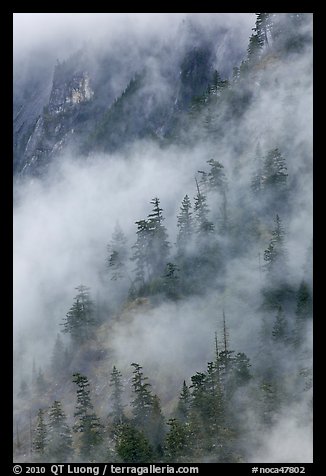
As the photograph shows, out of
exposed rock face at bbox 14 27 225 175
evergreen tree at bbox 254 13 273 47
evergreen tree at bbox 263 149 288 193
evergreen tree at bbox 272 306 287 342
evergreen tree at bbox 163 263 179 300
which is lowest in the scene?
evergreen tree at bbox 272 306 287 342

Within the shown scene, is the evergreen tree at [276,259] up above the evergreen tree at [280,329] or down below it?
above

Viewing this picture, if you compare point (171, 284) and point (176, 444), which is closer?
point (176, 444)

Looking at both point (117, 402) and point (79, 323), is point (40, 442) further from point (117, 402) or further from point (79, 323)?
point (79, 323)

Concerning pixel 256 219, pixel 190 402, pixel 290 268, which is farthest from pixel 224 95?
pixel 190 402

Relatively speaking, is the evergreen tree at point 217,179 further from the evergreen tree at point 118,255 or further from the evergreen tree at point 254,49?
the evergreen tree at point 254,49

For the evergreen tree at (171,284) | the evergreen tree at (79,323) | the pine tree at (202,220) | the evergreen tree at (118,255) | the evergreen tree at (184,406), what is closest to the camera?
the evergreen tree at (184,406)

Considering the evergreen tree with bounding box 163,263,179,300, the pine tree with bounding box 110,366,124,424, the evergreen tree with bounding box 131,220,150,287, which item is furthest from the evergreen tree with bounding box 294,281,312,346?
→ the evergreen tree with bounding box 131,220,150,287

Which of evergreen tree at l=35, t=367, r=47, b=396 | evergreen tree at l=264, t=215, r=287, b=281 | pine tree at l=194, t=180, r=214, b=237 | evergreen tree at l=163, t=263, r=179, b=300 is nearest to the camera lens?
evergreen tree at l=264, t=215, r=287, b=281

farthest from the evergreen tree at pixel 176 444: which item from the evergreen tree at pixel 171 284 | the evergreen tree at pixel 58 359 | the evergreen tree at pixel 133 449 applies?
the evergreen tree at pixel 58 359

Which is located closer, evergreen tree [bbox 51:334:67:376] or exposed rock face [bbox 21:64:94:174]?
evergreen tree [bbox 51:334:67:376]

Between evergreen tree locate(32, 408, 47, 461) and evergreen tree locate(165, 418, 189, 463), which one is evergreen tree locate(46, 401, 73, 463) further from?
evergreen tree locate(165, 418, 189, 463)

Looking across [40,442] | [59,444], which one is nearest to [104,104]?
[40,442]
